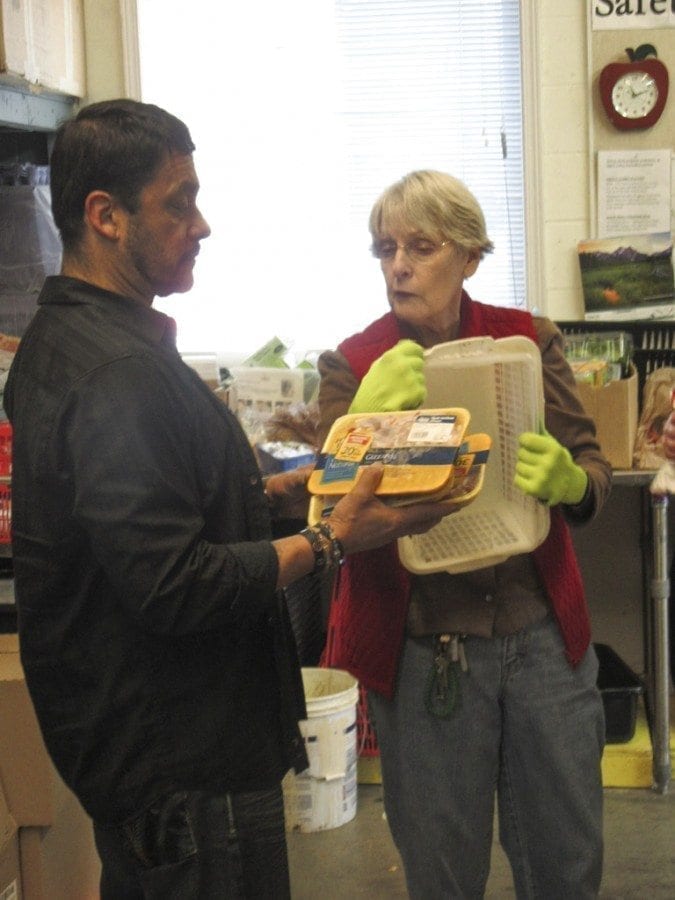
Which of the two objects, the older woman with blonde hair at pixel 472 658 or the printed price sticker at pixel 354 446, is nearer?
the printed price sticker at pixel 354 446

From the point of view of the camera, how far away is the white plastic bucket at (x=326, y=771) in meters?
3.00

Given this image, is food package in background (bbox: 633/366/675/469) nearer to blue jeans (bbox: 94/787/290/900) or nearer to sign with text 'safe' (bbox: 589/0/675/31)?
sign with text 'safe' (bbox: 589/0/675/31)

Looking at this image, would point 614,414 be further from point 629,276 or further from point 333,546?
point 333,546

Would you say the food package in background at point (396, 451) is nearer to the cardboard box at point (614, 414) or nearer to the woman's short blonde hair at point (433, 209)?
the woman's short blonde hair at point (433, 209)

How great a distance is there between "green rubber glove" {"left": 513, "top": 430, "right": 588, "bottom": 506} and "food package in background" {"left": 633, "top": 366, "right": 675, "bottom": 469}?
1.45m

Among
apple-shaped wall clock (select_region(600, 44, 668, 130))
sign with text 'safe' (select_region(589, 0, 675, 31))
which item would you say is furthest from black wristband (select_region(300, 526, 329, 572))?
sign with text 'safe' (select_region(589, 0, 675, 31))

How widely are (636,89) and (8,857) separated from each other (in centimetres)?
275

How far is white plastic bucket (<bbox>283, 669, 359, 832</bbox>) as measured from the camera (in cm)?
Result: 300

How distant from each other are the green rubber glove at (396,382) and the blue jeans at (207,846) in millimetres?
555

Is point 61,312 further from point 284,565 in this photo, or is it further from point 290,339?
point 290,339

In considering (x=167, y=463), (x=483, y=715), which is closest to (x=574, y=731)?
(x=483, y=715)

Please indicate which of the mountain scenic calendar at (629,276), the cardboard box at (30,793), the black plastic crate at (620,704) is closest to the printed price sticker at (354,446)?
the cardboard box at (30,793)

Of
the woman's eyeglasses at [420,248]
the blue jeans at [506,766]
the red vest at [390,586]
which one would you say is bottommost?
the blue jeans at [506,766]

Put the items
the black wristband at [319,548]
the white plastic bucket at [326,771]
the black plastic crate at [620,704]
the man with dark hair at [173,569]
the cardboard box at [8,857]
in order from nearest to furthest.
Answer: the man with dark hair at [173,569]
the black wristband at [319,548]
the cardboard box at [8,857]
the white plastic bucket at [326,771]
the black plastic crate at [620,704]
